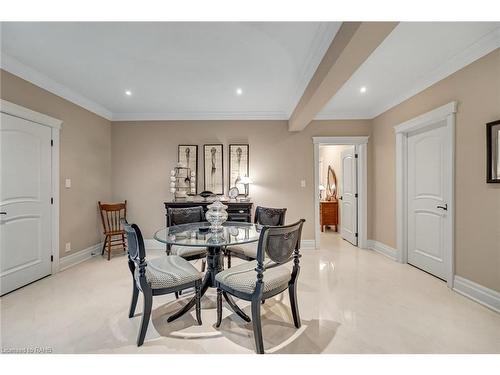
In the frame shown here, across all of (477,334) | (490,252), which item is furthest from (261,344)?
(490,252)

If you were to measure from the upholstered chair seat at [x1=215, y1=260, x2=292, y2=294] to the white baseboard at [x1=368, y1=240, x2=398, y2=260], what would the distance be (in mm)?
2609

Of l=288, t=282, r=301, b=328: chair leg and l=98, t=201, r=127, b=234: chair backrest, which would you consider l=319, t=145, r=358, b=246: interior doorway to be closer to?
l=288, t=282, r=301, b=328: chair leg

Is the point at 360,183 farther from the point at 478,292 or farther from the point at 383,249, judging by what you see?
the point at 478,292

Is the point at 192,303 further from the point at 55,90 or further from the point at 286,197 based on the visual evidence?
the point at 55,90

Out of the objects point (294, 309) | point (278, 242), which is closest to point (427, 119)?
point (278, 242)

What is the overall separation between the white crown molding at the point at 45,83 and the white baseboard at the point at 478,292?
210 inches

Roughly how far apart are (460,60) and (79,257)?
548 centimetres

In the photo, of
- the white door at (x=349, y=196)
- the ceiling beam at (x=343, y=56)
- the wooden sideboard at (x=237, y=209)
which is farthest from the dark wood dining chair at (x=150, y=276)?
the white door at (x=349, y=196)

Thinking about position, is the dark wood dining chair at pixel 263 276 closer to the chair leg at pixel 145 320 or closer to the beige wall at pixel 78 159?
the chair leg at pixel 145 320

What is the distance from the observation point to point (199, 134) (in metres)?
4.29

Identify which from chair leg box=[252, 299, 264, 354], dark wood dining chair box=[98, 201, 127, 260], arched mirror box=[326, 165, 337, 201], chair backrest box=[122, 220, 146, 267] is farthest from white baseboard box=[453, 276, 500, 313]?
dark wood dining chair box=[98, 201, 127, 260]

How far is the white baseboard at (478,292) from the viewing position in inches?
83.1

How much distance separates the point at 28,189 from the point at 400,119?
5.06 meters

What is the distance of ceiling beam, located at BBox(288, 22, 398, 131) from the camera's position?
1528 mm
